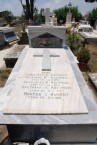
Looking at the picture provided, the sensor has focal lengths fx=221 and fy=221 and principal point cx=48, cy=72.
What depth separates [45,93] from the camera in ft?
15.1

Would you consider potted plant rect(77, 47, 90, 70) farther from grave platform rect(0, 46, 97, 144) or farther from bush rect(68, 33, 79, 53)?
grave platform rect(0, 46, 97, 144)

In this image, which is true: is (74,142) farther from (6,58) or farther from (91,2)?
(91,2)

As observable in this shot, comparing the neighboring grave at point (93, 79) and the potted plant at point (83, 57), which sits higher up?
the potted plant at point (83, 57)

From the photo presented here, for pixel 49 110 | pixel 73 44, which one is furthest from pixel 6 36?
pixel 49 110

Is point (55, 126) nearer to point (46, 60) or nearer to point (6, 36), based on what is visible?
point (46, 60)

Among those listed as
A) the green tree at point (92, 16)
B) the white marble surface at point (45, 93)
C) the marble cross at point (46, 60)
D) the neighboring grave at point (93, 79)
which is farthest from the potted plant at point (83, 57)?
the green tree at point (92, 16)

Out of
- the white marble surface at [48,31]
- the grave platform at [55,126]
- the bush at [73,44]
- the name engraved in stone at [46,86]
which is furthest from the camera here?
the bush at [73,44]

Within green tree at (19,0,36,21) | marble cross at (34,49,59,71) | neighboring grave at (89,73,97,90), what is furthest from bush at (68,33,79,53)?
green tree at (19,0,36,21)

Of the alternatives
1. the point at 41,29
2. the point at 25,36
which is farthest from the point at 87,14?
the point at 41,29

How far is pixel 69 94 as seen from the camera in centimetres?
461

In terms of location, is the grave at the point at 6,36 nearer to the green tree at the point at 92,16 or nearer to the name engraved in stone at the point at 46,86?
the name engraved in stone at the point at 46,86

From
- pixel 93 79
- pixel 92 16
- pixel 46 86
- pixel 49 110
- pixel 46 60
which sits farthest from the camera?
pixel 92 16

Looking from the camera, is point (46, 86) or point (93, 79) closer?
point (46, 86)

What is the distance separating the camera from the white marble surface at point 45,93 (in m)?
4.12
